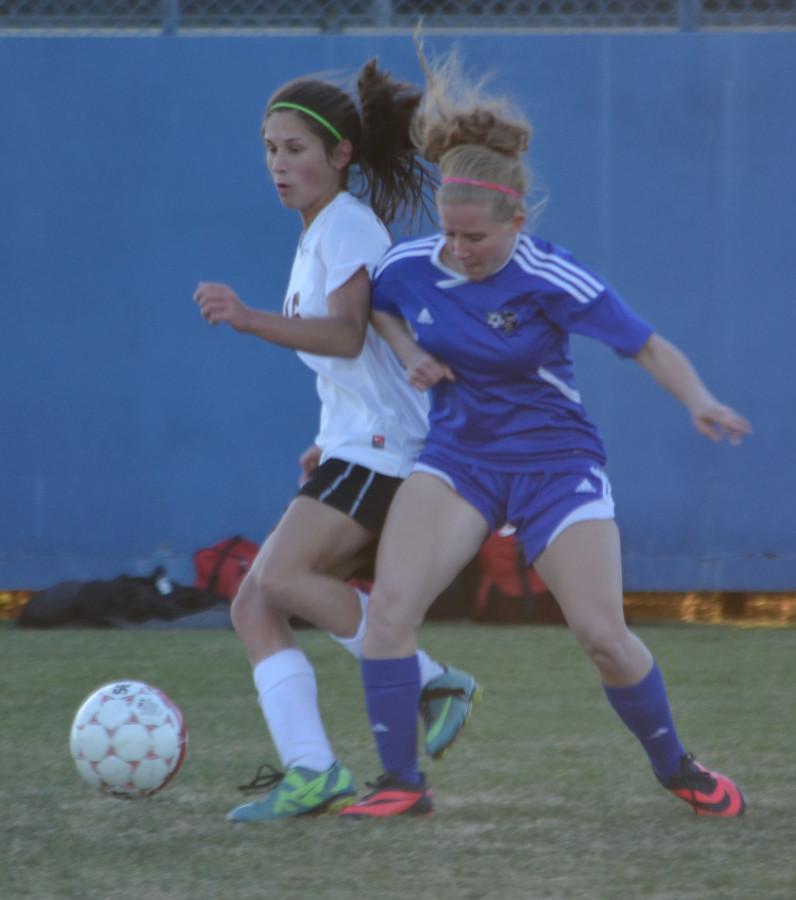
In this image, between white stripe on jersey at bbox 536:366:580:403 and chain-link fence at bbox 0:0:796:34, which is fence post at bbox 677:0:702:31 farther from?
white stripe on jersey at bbox 536:366:580:403

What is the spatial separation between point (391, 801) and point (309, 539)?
628 millimetres

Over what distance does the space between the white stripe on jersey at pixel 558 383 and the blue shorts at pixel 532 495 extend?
0.15 meters

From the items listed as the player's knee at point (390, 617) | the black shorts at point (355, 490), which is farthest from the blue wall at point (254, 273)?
the player's knee at point (390, 617)

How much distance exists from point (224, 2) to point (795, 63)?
253 centimetres

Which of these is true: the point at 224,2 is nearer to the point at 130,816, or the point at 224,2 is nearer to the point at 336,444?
the point at 336,444

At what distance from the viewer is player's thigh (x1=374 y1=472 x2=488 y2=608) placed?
4.07 meters

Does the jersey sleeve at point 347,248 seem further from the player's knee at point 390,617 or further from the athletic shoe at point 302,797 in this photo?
the athletic shoe at point 302,797

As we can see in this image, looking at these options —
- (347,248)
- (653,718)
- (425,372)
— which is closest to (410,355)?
(425,372)

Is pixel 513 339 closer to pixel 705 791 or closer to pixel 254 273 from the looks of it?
pixel 705 791

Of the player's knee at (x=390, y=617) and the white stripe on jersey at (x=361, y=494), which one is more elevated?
the white stripe on jersey at (x=361, y=494)

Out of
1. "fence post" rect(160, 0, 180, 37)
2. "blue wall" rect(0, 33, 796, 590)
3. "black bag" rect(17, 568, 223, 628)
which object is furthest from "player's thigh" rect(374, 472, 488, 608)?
"fence post" rect(160, 0, 180, 37)

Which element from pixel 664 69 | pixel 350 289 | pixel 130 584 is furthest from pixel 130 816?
pixel 664 69

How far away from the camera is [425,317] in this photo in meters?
4.19

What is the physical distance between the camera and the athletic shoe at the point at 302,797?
4.14 m
